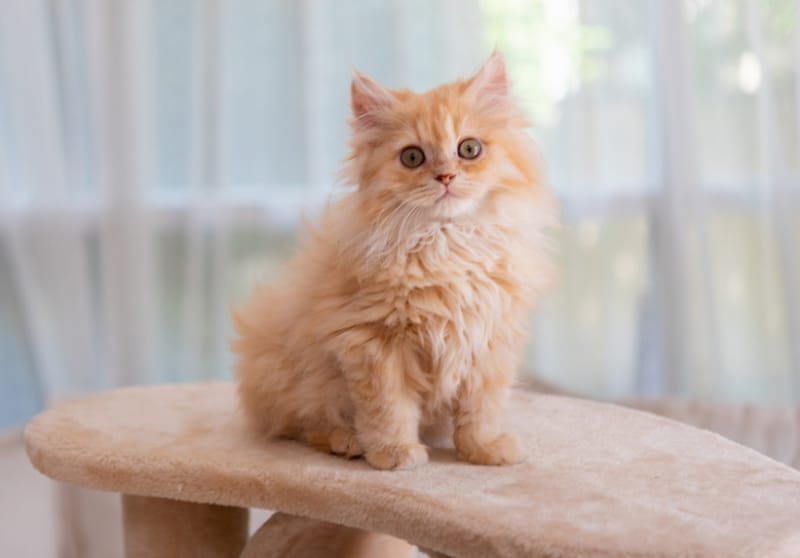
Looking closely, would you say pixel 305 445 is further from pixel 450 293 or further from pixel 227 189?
pixel 227 189

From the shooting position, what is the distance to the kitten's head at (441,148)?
1.16 m

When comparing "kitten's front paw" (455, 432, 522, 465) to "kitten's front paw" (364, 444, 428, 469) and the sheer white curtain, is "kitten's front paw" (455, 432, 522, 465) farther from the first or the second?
the sheer white curtain

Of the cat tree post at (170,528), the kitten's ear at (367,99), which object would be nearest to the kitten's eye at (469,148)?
the kitten's ear at (367,99)

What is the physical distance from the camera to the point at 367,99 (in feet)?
4.02

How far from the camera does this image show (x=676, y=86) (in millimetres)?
2602

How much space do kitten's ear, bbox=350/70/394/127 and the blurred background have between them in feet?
4.79

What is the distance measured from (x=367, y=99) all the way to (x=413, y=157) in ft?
0.36

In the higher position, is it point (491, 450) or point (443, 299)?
point (443, 299)

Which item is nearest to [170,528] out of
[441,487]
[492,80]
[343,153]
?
[441,487]

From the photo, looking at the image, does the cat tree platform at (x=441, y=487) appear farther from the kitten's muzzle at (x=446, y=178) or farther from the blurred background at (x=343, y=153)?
the blurred background at (x=343, y=153)

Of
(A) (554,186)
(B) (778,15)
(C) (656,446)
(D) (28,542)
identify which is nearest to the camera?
(C) (656,446)

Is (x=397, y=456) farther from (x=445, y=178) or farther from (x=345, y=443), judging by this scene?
(x=445, y=178)

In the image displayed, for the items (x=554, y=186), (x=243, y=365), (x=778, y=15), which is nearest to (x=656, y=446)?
(x=243, y=365)

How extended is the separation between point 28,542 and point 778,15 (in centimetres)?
231
